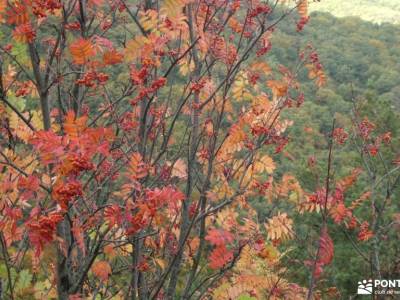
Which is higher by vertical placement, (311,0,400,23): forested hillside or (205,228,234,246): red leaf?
(311,0,400,23): forested hillside

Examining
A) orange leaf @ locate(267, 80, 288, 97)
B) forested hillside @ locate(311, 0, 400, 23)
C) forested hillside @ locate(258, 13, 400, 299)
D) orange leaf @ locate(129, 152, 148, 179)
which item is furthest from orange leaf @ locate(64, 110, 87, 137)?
forested hillside @ locate(311, 0, 400, 23)

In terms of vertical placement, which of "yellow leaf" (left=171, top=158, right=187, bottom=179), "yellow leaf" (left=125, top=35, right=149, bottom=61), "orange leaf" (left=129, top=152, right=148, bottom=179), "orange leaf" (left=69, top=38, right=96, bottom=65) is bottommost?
"orange leaf" (left=129, top=152, right=148, bottom=179)

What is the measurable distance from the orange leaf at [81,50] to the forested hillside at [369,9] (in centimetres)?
12554

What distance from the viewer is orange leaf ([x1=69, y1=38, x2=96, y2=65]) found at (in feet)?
9.68

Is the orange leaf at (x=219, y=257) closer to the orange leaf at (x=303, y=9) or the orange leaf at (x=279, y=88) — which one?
the orange leaf at (x=279, y=88)

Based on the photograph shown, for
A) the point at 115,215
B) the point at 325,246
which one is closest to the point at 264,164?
the point at 325,246

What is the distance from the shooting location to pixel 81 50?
9.80ft

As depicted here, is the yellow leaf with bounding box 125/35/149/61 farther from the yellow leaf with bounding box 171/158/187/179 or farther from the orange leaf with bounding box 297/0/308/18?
the orange leaf with bounding box 297/0/308/18

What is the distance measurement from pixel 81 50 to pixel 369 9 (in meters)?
141

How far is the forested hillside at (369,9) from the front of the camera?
123 meters

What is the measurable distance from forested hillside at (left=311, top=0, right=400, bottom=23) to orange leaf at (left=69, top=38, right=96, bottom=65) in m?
126

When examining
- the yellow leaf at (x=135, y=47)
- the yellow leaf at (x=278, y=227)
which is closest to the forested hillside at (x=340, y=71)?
the yellow leaf at (x=278, y=227)

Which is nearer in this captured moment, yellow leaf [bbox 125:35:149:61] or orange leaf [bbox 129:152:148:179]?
orange leaf [bbox 129:152:148:179]

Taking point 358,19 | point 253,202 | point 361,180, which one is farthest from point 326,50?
point 361,180
